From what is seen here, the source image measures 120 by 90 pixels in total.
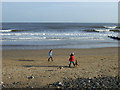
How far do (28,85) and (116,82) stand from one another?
4.11 m

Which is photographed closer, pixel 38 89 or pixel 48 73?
pixel 38 89

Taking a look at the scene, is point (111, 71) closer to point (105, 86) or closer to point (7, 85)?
point (105, 86)

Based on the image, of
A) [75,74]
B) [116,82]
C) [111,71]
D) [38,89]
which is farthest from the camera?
[111,71]

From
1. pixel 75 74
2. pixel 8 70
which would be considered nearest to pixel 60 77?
pixel 75 74

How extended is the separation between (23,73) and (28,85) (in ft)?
8.28

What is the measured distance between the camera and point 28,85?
28.9 ft

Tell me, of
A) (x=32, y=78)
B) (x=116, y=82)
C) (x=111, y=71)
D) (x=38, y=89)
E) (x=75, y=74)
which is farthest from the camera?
(x=111, y=71)

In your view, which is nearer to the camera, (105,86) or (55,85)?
(105,86)

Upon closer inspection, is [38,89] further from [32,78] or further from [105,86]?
[105,86]

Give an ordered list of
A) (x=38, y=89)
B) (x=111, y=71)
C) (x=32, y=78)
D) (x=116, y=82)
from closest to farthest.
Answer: (x=38, y=89), (x=116, y=82), (x=32, y=78), (x=111, y=71)

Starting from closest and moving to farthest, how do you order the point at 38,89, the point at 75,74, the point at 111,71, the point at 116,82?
1. the point at 38,89
2. the point at 116,82
3. the point at 75,74
4. the point at 111,71

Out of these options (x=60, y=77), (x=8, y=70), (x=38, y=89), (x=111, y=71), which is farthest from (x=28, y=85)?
(x=111, y=71)

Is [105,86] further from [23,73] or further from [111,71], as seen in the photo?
[23,73]

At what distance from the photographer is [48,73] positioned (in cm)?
1118
